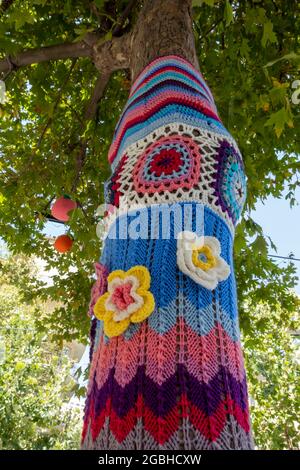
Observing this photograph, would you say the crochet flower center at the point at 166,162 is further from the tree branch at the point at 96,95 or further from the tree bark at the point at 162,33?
the tree branch at the point at 96,95

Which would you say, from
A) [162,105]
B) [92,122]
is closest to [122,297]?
[162,105]

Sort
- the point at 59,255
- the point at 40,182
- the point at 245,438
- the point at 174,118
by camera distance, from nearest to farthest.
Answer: the point at 245,438 < the point at 174,118 < the point at 40,182 < the point at 59,255

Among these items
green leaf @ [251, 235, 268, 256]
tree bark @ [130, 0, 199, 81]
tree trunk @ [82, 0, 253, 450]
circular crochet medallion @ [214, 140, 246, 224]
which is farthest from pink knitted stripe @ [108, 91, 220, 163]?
green leaf @ [251, 235, 268, 256]

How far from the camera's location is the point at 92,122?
122 inches

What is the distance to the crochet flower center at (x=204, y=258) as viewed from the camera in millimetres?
820

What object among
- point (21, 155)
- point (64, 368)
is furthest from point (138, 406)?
point (64, 368)

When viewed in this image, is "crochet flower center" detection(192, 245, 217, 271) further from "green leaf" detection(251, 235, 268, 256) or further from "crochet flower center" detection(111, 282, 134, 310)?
"green leaf" detection(251, 235, 268, 256)

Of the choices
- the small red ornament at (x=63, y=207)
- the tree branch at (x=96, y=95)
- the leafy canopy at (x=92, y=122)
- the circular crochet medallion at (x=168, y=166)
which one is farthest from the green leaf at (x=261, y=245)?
the circular crochet medallion at (x=168, y=166)

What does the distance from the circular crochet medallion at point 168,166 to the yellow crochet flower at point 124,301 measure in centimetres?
22

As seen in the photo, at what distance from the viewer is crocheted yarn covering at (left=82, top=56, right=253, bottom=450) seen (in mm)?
662

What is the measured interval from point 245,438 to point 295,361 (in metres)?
7.17
